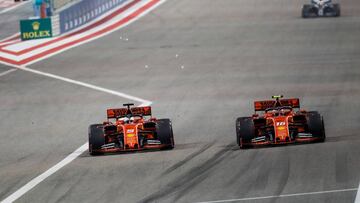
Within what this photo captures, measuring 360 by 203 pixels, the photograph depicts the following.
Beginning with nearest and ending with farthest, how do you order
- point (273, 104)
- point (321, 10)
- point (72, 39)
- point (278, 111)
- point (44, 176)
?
point (44, 176)
point (278, 111)
point (273, 104)
point (72, 39)
point (321, 10)

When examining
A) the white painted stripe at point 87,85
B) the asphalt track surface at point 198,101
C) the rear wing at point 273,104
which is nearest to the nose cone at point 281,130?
the asphalt track surface at point 198,101

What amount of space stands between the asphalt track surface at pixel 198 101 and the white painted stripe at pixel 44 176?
198 millimetres

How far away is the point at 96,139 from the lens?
28.1 metres

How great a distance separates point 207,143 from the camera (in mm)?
29203

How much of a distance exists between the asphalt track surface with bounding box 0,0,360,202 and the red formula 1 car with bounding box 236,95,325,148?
1.22ft

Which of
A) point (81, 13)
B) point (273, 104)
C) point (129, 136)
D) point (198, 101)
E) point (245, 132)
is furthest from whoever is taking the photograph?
point (81, 13)

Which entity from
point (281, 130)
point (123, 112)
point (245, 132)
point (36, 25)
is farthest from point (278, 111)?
point (36, 25)

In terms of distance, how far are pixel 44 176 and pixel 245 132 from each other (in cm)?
513

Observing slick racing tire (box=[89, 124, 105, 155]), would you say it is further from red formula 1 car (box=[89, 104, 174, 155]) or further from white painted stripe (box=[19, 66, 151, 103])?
white painted stripe (box=[19, 66, 151, 103])

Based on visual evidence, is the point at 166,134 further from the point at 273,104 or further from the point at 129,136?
the point at 273,104

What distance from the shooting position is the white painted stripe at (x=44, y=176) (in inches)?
921

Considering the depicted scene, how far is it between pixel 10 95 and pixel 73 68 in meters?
7.37

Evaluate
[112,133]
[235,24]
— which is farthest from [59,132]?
[235,24]

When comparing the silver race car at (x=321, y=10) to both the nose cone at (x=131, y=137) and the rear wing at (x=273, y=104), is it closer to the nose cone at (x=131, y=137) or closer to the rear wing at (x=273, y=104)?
the rear wing at (x=273, y=104)
